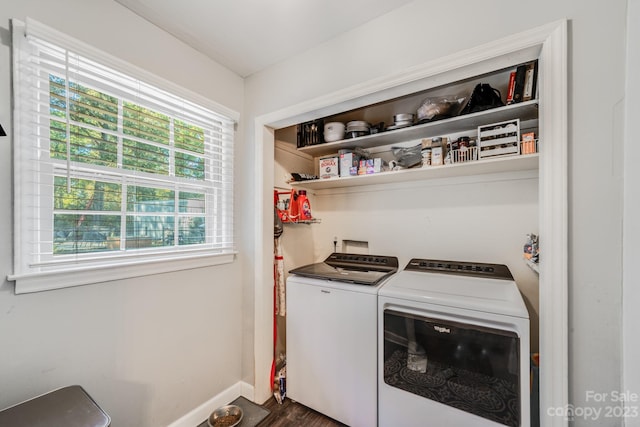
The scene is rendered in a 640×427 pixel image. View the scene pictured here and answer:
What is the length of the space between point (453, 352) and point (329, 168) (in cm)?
146

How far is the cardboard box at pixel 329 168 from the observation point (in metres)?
1.98

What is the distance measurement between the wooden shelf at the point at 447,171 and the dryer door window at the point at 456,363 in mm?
903

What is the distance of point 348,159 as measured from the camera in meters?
1.93

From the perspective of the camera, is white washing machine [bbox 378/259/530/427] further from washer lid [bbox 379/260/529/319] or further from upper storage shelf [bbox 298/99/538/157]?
upper storage shelf [bbox 298/99/538/157]

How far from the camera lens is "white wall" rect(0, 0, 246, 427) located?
97 centimetres

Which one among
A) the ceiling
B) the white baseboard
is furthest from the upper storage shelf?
the white baseboard

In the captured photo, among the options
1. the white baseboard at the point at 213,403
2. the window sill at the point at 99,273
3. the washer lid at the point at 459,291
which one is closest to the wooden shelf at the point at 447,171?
the washer lid at the point at 459,291

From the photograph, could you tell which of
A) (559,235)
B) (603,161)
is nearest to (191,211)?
(559,235)

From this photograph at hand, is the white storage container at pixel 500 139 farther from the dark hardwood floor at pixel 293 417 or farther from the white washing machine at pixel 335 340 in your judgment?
the dark hardwood floor at pixel 293 417

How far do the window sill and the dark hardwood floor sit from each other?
3.71ft

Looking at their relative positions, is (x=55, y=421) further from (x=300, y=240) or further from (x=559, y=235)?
(x=559, y=235)

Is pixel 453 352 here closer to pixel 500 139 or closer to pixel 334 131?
pixel 500 139

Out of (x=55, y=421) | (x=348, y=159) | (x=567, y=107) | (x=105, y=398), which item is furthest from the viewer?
(x=348, y=159)

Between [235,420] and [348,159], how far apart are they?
1968 millimetres
